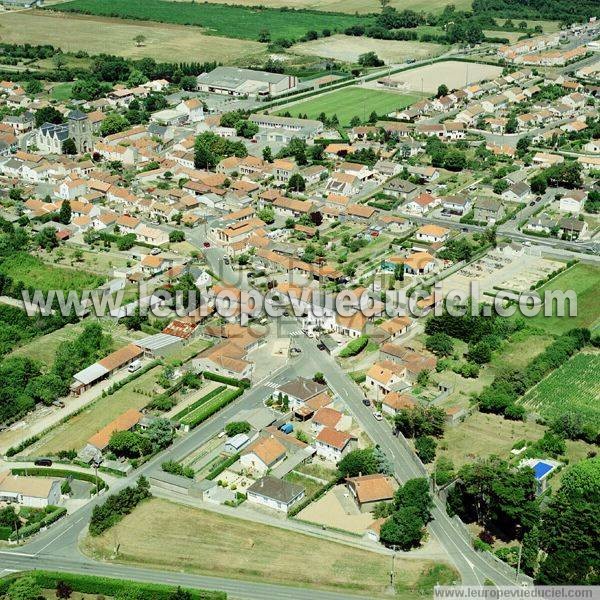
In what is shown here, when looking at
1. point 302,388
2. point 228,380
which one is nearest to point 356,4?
point 228,380

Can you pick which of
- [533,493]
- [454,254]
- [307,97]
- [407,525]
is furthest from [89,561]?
[307,97]

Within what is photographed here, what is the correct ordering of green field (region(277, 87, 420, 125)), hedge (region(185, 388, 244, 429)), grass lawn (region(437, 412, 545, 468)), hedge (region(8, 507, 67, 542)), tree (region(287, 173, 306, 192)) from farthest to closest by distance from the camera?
green field (region(277, 87, 420, 125)) → tree (region(287, 173, 306, 192)) → hedge (region(185, 388, 244, 429)) → grass lawn (region(437, 412, 545, 468)) → hedge (region(8, 507, 67, 542))

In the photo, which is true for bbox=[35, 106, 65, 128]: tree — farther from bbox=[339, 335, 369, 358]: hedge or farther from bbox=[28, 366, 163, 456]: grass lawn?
bbox=[339, 335, 369, 358]: hedge

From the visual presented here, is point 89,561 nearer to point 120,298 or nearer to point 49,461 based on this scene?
point 49,461

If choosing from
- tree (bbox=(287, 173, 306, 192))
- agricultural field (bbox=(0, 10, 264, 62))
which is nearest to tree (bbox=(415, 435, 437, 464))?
tree (bbox=(287, 173, 306, 192))

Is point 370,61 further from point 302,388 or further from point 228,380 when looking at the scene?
point 302,388

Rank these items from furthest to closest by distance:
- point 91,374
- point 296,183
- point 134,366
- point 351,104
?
point 351,104, point 296,183, point 134,366, point 91,374

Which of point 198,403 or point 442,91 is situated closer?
point 198,403
